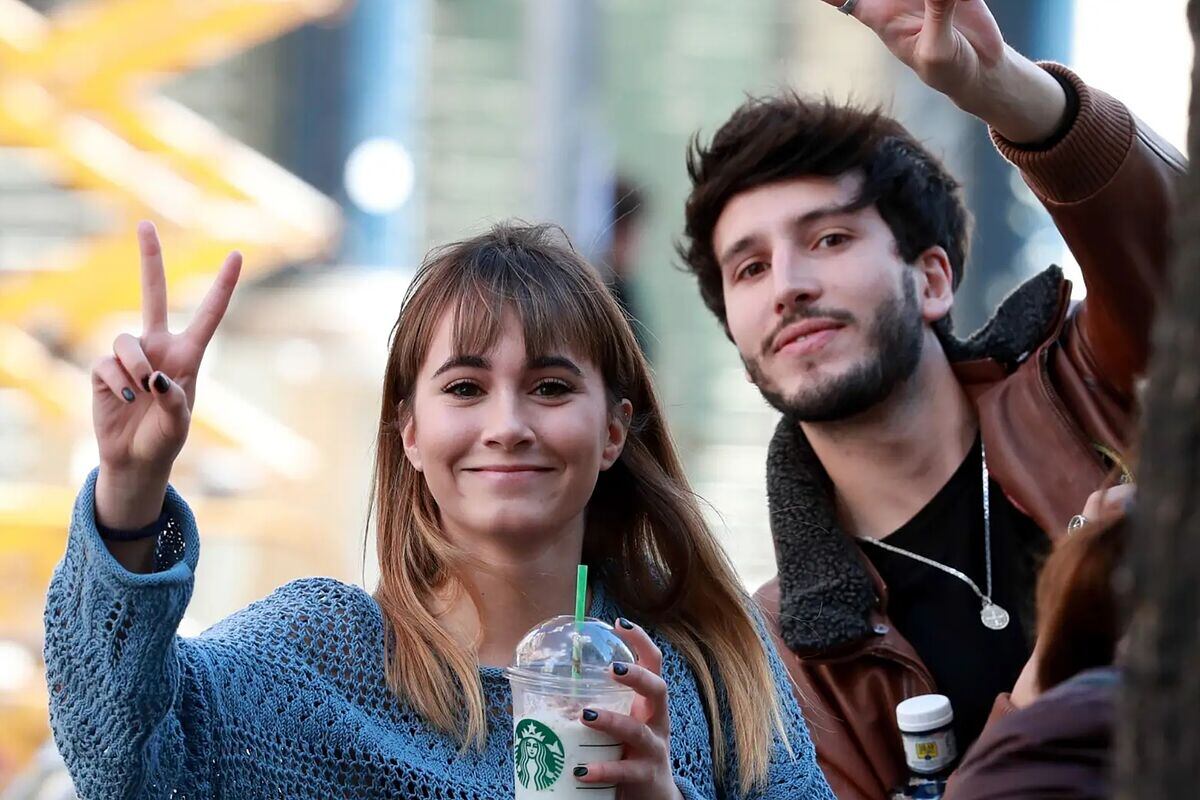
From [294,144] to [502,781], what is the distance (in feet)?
28.2

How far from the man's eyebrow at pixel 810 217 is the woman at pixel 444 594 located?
2.95ft

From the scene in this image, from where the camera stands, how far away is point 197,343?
242 centimetres

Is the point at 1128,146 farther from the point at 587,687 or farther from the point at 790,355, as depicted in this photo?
the point at 587,687

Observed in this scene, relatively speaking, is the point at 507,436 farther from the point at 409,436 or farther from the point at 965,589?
the point at 965,589

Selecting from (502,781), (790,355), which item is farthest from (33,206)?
(502,781)

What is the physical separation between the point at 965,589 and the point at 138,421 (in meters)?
2.01

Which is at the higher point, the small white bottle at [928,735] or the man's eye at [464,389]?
the man's eye at [464,389]

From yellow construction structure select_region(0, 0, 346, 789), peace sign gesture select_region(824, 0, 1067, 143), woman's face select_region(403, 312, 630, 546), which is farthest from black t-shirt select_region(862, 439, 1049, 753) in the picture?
yellow construction structure select_region(0, 0, 346, 789)

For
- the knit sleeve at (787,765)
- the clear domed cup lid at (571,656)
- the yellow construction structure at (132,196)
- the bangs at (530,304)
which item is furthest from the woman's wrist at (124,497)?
the yellow construction structure at (132,196)

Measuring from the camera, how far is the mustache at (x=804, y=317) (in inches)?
153

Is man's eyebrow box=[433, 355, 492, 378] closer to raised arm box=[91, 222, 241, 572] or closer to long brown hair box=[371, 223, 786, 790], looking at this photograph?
long brown hair box=[371, 223, 786, 790]

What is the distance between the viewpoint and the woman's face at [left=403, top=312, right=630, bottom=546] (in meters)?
2.75

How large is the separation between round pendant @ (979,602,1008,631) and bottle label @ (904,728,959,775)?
40 centimetres

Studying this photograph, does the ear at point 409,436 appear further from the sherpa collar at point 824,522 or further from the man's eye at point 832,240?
the man's eye at point 832,240
